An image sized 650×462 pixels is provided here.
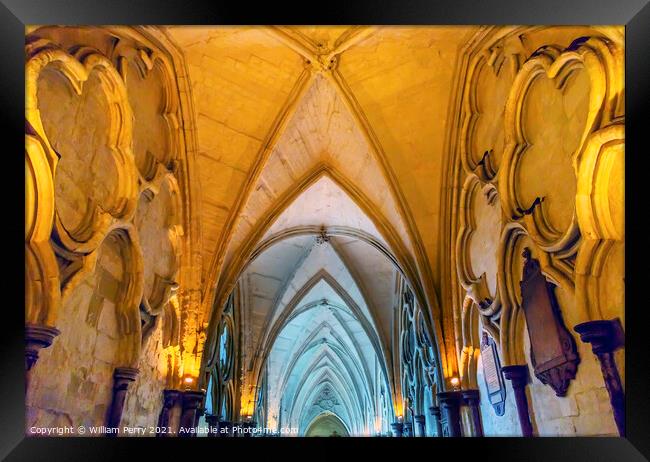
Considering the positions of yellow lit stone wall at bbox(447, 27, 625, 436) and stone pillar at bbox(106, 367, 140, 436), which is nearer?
yellow lit stone wall at bbox(447, 27, 625, 436)

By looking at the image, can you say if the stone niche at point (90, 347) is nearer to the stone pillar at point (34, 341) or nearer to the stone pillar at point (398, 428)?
the stone pillar at point (34, 341)

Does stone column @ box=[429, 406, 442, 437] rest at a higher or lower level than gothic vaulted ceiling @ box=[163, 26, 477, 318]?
lower

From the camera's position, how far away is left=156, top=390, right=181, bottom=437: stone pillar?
24.6 ft

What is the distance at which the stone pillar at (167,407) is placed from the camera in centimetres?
751

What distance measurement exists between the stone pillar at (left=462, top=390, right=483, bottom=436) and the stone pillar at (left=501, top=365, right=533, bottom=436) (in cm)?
194

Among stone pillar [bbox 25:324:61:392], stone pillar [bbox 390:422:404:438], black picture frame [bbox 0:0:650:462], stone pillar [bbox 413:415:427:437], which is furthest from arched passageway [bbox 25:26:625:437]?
stone pillar [bbox 390:422:404:438]

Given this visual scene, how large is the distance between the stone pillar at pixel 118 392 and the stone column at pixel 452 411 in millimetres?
4469

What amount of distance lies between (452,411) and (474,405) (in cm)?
46

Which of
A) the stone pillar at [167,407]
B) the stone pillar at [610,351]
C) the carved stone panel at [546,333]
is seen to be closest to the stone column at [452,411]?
the carved stone panel at [546,333]

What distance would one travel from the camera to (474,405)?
8.16m

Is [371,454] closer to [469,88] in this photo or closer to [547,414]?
[547,414]

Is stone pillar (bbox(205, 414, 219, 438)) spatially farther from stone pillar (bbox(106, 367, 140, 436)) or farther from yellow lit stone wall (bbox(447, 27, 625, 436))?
stone pillar (bbox(106, 367, 140, 436))

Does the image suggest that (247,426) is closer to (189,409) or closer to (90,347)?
(189,409)

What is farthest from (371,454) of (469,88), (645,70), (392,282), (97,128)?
(392,282)
